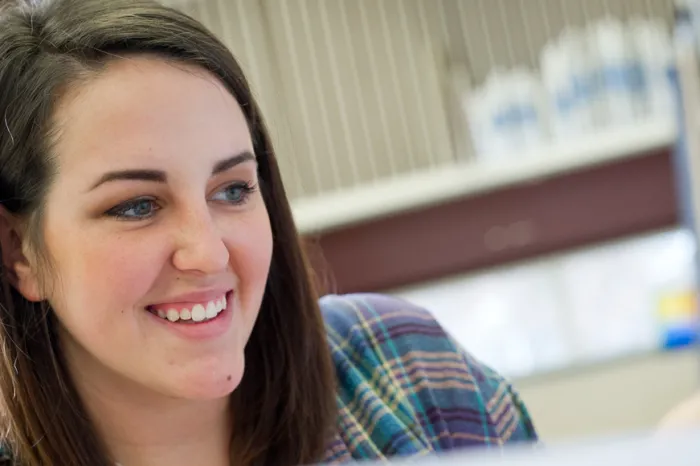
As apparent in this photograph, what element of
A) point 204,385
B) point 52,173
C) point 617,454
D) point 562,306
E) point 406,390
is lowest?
point 562,306

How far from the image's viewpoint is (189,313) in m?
0.96

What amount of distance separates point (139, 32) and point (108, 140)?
0.14 meters

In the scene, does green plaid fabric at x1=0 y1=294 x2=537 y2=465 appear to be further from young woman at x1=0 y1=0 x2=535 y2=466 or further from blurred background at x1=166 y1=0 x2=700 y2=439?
blurred background at x1=166 y1=0 x2=700 y2=439

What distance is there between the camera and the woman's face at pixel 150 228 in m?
0.93

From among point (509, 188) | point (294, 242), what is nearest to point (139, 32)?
point (294, 242)

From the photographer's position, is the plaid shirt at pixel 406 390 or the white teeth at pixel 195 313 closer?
the white teeth at pixel 195 313

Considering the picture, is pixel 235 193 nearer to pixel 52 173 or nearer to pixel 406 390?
pixel 52 173

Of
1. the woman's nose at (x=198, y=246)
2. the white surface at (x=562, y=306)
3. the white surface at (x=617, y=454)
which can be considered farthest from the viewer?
the white surface at (x=562, y=306)

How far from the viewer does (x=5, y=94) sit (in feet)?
3.27

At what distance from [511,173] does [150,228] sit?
1.76 m

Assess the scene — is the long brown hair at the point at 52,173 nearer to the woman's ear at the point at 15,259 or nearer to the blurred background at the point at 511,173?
the woman's ear at the point at 15,259

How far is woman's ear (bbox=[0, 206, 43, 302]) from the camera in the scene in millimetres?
1014

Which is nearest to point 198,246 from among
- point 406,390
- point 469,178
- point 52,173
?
point 52,173

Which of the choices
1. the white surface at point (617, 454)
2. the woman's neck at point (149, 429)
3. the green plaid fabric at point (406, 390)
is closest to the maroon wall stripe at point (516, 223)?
the green plaid fabric at point (406, 390)
